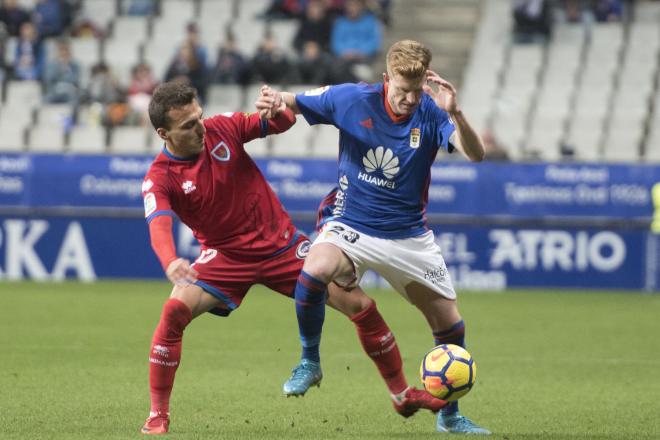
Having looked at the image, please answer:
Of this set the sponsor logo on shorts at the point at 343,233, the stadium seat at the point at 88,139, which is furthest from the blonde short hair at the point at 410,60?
the stadium seat at the point at 88,139

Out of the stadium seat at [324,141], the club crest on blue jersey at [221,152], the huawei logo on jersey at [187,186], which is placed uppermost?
the club crest on blue jersey at [221,152]

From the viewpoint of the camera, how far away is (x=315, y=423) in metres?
7.80

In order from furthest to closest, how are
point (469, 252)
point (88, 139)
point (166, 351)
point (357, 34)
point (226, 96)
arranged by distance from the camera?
point (357, 34), point (226, 96), point (88, 139), point (469, 252), point (166, 351)

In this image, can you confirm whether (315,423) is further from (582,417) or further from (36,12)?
(36,12)

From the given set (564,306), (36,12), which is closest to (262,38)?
(36,12)

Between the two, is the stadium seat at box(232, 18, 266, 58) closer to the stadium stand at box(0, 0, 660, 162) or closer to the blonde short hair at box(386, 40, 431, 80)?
the stadium stand at box(0, 0, 660, 162)

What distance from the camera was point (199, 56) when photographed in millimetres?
21125

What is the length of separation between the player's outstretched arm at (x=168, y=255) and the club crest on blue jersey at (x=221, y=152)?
0.53 m

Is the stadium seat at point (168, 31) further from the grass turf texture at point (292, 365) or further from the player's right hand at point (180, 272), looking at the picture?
the player's right hand at point (180, 272)

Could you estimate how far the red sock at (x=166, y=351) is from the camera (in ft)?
24.1

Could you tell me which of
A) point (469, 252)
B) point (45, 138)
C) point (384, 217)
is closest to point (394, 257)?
point (384, 217)

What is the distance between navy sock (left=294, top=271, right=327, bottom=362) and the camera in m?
7.35

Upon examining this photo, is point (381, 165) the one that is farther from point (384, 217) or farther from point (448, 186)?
point (448, 186)

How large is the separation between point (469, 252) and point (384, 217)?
9.96m
